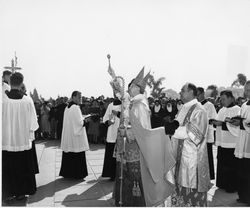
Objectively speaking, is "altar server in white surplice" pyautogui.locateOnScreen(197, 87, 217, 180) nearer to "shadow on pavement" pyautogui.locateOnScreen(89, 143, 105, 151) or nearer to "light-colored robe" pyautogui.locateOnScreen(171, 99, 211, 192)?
"light-colored robe" pyautogui.locateOnScreen(171, 99, 211, 192)

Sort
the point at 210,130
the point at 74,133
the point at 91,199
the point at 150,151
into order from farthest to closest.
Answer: the point at 74,133 < the point at 210,130 < the point at 91,199 < the point at 150,151

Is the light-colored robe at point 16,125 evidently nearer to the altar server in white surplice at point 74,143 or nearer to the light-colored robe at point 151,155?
the altar server in white surplice at point 74,143

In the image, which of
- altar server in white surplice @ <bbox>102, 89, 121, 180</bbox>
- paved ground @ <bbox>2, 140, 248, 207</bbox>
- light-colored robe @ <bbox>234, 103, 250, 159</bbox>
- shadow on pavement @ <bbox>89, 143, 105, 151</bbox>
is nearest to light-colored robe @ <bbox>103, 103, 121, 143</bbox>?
altar server in white surplice @ <bbox>102, 89, 121, 180</bbox>

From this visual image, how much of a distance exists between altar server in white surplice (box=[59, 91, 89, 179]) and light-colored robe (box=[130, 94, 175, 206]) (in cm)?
264

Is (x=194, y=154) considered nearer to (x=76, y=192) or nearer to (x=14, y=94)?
(x=76, y=192)

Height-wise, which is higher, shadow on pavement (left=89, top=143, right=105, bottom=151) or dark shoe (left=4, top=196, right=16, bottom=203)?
dark shoe (left=4, top=196, right=16, bottom=203)

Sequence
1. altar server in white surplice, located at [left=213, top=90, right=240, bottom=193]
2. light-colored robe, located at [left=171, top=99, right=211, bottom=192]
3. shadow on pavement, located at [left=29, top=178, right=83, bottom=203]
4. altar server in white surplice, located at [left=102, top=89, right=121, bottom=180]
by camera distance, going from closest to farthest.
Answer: light-colored robe, located at [left=171, top=99, right=211, bottom=192] < shadow on pavement, located at [left=29, top=178, right=83, bottom=203] < altar server in white surplice, located at [left=213, top=90, right=240, bottom=193] < altar server in white surplice, located at [left=102, top=89, right=121, bottom=180]

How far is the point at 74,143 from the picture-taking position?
23.8ft

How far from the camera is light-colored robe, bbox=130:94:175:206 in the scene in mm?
4887

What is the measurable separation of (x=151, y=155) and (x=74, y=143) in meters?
Result: 2.84

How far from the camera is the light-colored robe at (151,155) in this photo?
489 cm

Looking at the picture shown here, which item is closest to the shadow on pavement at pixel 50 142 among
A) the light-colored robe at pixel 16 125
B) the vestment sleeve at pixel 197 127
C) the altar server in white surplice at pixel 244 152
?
the light-colored robe at pixel 16 125

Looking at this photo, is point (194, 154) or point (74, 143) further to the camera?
point (74, 143)

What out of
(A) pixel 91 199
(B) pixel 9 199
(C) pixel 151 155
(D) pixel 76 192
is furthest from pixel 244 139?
(B) pixel 9 199
